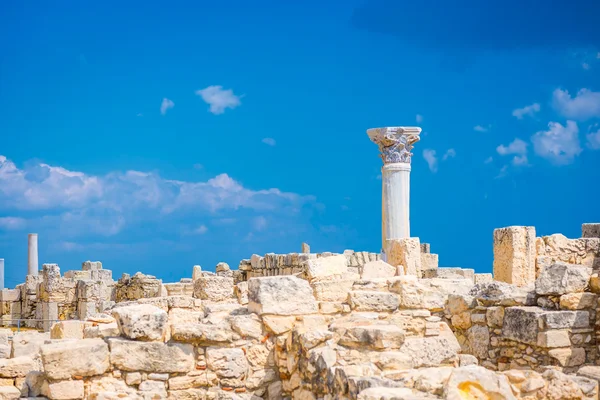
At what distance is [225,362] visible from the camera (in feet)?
21.4

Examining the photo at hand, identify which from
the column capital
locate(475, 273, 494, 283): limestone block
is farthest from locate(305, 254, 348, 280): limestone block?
locate(475, 273, 494, 283): limestone block

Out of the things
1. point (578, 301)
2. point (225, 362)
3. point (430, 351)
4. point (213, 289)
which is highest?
point (213, 289)

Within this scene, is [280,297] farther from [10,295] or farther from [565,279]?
[10,295]

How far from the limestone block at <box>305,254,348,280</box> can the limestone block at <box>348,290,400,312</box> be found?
0.98 meters

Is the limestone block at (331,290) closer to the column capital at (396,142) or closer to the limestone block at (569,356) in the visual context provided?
the limestone block at (569,356)

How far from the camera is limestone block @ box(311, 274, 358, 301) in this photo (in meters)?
7.39

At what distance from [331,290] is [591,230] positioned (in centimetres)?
925

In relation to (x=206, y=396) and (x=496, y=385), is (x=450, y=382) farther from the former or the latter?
(x=206, y=396)

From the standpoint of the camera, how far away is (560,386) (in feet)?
16.8

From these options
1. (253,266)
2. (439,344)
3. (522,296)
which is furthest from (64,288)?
(439,344)

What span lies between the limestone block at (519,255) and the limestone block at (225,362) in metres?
7.17

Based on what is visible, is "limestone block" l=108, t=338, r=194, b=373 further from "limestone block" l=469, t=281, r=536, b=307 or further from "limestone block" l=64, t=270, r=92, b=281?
"limestone block" l=64, t=270, r=92, b=281

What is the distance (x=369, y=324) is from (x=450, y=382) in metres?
1.75

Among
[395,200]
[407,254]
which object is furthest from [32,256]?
[407,254]
